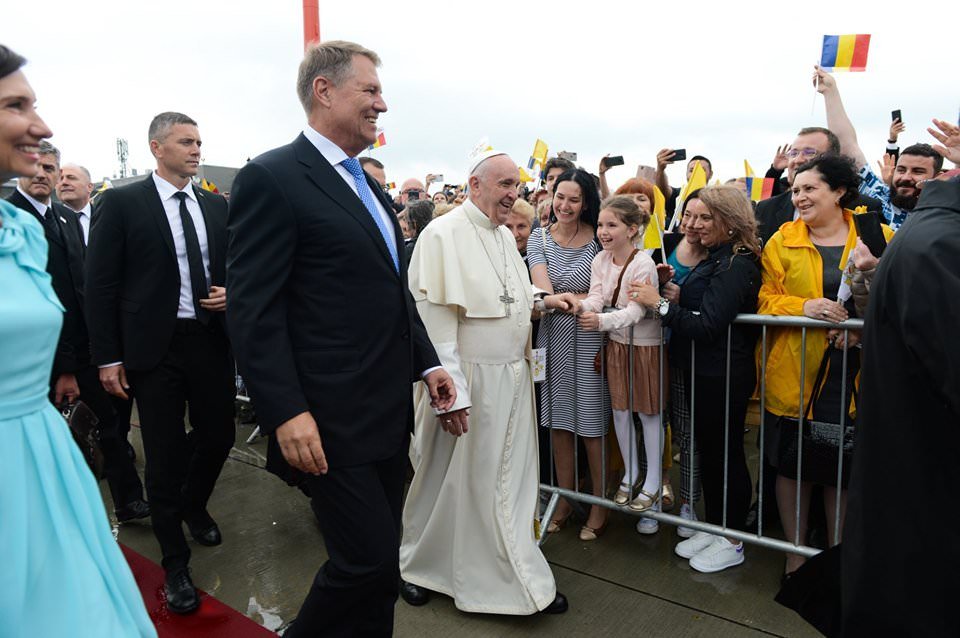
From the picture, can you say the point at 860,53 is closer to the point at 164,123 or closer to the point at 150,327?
the point at 164,123

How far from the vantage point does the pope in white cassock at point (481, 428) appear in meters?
3.18

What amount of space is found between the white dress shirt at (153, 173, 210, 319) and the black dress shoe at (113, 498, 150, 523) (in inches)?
65.3

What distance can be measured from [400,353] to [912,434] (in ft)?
5.06

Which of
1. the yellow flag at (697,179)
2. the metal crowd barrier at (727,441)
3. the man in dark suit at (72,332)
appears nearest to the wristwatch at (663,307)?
the metal crowd barrier at (727,441)

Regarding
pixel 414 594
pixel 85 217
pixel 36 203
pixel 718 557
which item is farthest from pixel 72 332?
pixel 718 557

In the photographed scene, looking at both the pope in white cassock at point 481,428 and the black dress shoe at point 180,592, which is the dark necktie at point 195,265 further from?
the black dress shoe at point 180,592

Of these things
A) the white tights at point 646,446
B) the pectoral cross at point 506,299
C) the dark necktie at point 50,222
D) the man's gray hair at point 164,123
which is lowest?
the white tights at point 646,446

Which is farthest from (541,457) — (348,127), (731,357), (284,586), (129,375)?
(348,127)

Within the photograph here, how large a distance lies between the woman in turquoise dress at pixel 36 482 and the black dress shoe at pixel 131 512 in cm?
286

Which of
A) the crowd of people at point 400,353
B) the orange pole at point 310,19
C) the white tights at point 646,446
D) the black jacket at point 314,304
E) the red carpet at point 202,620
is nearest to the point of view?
the crowd of people at point 400,353

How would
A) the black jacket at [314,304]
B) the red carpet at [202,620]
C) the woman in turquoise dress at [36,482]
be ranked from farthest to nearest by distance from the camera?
the red carpet at [202,620]
the black jacket at [314,304]
the woman in turquoise dress at [36,482]

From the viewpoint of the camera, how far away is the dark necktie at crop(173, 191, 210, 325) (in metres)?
3.49

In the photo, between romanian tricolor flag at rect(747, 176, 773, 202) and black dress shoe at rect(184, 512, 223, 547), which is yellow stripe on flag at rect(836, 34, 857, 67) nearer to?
romanian tricolor flag at rect(747, 176, 773, 202)

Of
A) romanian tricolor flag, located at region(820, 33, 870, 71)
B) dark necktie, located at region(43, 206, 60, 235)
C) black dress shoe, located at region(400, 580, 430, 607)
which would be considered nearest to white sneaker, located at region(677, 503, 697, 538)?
black dress shoe, located at region(400, 580, 430, 607)
